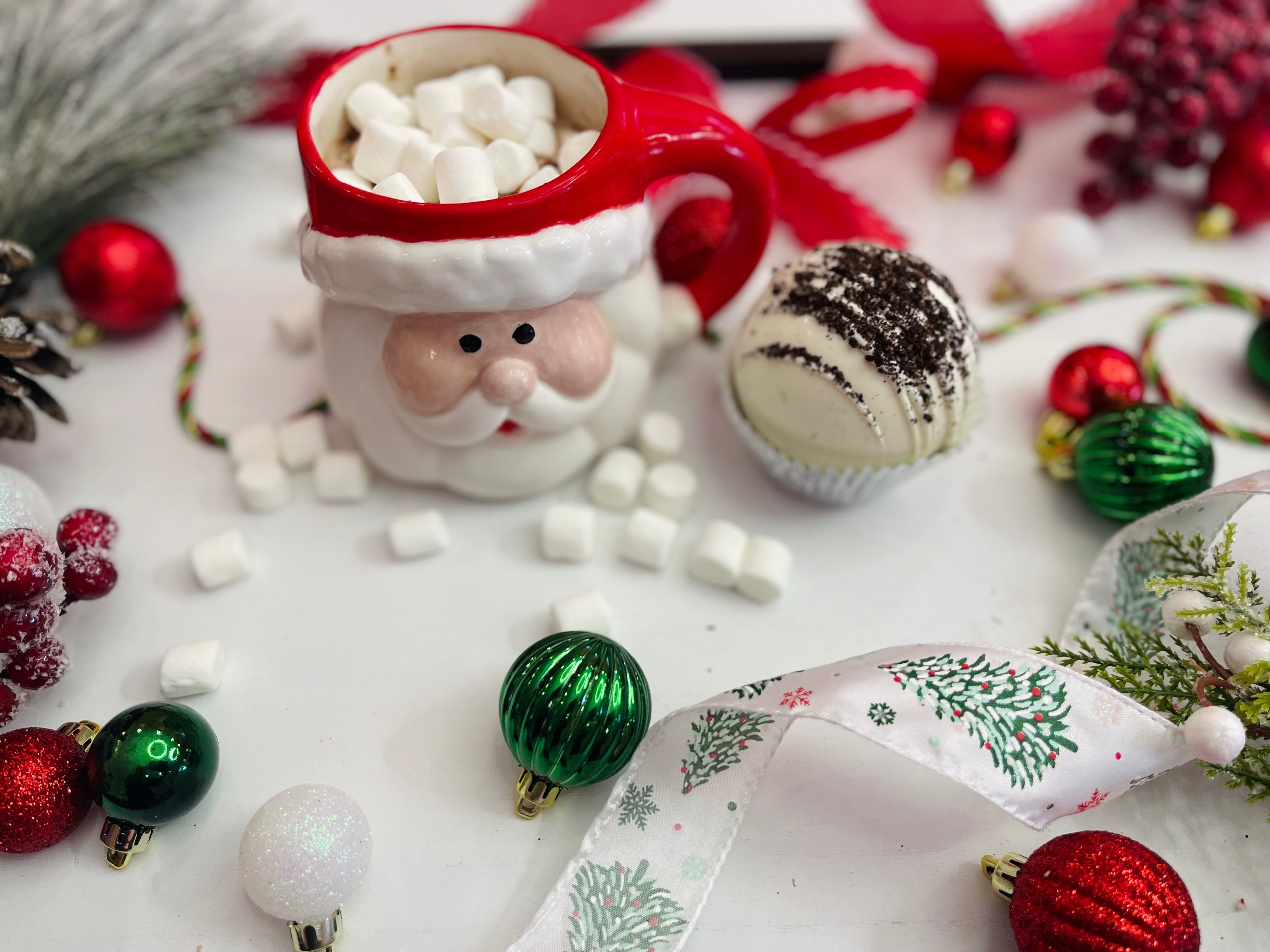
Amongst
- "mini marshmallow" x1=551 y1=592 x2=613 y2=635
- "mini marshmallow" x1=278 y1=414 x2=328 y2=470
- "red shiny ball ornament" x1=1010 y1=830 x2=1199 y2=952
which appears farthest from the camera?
"mini marshmallow" x1=278 y1=414 x2=328 y2=470

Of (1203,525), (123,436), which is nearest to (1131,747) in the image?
(1203,525)

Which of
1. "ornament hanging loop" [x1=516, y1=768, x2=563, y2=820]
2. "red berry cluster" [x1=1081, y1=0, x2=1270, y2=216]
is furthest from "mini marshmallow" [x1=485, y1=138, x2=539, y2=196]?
"red berry cluster" [x1=1081, y1=0, x2=1270, y2=216]

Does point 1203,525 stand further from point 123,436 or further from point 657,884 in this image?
point 123,436

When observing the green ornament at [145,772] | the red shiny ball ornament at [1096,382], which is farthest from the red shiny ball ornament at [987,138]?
the green ornament at [145,772]

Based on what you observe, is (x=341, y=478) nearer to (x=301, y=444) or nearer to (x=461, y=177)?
(x=301, y=444)

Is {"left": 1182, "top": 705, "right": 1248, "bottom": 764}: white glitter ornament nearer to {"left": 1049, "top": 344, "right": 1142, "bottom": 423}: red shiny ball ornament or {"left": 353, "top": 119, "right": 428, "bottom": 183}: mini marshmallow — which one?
{"left": 1049, "top": 344, "right": 1142, "bottom": 423}: red shiny ball ornament
